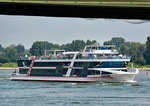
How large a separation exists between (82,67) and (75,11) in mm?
43310

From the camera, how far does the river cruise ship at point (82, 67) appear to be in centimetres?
5722

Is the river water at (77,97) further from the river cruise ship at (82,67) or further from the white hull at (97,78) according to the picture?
the river cruise ship at (82,67)

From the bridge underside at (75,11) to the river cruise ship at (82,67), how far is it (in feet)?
135

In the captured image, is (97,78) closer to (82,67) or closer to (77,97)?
(82,67)

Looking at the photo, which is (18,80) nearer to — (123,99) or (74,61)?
(74,61)

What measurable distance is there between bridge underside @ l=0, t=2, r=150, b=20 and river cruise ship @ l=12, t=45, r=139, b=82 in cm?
4111

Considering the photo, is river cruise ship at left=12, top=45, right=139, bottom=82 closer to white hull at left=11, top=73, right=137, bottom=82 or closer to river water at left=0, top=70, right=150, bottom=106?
white hull at left=11, top=73, right=137, bottom=82

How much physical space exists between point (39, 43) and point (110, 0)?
159 metres

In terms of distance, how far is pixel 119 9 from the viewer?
48.9ft

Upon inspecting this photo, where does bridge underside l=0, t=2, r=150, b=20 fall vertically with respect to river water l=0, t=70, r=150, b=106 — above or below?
above

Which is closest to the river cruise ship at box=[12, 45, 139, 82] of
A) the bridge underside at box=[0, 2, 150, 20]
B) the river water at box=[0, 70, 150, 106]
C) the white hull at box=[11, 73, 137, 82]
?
the white hull at box=[11, 73, 137, 82]

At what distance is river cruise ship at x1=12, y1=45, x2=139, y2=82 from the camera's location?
57.2 m

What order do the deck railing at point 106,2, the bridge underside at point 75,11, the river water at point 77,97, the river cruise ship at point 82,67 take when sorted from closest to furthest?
the deck railing at point 106,2 < the bridge underside at point 75,11 < the river water at point 77,97 < the river cruise ship at point 82,67

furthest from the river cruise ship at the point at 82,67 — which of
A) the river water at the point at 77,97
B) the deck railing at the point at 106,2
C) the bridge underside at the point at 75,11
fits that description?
the deck railing at the point at 106,2
